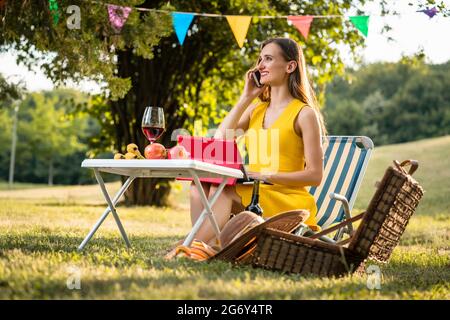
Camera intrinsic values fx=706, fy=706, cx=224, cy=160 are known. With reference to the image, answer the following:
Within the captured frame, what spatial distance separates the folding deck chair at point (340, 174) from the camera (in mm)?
4715

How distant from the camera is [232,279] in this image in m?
2.74

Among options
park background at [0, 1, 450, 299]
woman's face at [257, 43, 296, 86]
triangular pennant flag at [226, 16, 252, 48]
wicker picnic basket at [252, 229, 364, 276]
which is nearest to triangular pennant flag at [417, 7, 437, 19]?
park background at [0, 1, 450, 299]

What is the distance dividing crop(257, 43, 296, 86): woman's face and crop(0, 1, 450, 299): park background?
1.13 m

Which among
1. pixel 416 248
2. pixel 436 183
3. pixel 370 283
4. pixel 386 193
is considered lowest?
pixel 436 183

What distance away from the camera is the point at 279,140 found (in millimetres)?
3838

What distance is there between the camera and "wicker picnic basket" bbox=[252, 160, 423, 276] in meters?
3.12

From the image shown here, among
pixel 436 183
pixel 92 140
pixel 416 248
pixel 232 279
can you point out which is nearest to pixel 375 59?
pixel 436 183

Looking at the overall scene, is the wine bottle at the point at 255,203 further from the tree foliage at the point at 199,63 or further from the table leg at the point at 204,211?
the tree foliage at the point at 199,63

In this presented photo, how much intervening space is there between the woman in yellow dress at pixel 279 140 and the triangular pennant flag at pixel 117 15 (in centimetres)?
151

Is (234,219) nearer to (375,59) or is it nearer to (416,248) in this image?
(416,248)

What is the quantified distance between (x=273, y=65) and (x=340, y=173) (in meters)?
1.26

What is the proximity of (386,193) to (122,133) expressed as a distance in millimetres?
8934

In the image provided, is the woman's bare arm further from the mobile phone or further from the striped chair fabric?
the striped chair fabric
